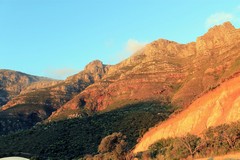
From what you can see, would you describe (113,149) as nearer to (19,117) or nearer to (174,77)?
(174,77)

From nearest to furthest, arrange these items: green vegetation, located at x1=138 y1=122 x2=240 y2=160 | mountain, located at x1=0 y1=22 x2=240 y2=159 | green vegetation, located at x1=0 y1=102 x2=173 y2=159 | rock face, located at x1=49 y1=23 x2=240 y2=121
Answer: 1. green vegetation, located at x1=138 y1=122 x2=240 y2=160
2. mountain, located at x1=0 y1=22 x2=240 y2=159
3. green vegetation, located at x1=0 y1=102 x2=173 y2=159
4. rock face, located at x1=49 y1=23 x2=240 y2=121

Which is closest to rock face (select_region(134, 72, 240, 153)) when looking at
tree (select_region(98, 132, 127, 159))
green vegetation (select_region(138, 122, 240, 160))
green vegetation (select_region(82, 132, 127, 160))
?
green vegetation (select_region(138, 122, 240, 160))

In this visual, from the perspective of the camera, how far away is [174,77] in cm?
15762

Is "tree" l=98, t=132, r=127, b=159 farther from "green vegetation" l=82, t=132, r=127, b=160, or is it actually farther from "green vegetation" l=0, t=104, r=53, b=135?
"green vegetation" l=0, t=104, r=53, b=135

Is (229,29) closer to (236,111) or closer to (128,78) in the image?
(128,78)

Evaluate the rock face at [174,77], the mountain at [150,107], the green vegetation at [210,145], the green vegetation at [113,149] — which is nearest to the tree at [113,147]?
the green vegetation at [113,149]

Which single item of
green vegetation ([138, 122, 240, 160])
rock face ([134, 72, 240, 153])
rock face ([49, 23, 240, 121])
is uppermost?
rock face ([49, 23, 240, 121])

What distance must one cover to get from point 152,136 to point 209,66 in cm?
8595

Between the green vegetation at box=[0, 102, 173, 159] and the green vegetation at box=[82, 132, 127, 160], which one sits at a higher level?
the green vegetation at box=[0, 102, 173, 159]

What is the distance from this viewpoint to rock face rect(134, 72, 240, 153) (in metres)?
48.7

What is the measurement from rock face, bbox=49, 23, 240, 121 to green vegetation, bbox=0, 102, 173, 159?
27.3m

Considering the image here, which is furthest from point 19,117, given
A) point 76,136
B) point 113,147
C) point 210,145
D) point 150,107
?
point 210,145

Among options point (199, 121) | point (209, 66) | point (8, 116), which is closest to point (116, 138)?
point (199, 121)

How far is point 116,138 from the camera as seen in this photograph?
5888cm
